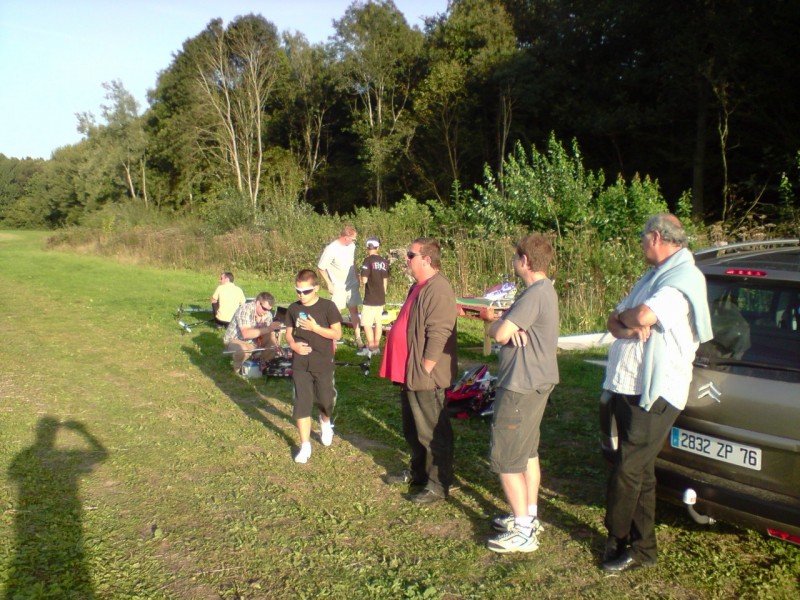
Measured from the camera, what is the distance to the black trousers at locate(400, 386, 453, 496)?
5035 mm

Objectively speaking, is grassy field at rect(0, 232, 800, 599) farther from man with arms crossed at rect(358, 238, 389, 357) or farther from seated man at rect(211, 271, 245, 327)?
seated man at rect(211, 271, 245, 327)

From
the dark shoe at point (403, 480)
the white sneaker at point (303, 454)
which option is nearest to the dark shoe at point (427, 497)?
the dark shoe at point (403, 480)

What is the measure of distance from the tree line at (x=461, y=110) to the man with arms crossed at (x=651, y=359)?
434 inches

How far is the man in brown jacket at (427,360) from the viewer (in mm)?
4859

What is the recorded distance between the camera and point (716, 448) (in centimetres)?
378

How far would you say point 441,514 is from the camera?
4930 mm

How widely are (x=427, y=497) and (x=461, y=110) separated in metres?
32.1

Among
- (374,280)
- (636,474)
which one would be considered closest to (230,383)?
(374,280)

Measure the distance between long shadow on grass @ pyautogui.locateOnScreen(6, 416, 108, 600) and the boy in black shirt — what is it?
1.79m

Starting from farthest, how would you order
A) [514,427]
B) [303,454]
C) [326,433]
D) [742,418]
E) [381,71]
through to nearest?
1. [381,71]
2. [326,433]
3. [303,454]
4. [514,427]
5. [742,418]

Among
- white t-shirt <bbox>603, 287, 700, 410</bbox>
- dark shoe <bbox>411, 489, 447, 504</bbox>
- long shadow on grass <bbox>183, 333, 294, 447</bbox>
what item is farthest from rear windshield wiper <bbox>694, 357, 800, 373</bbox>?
long shadow on grass <bbox>183, 333, 294, 447</bbox>

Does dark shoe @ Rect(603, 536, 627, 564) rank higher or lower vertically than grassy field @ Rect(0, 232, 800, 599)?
higher

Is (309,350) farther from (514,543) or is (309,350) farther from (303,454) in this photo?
(514,543)

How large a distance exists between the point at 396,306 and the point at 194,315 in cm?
430
